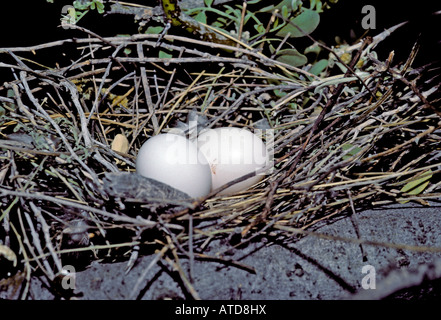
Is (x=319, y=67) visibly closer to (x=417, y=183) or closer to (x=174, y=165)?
(x=417, y=183)

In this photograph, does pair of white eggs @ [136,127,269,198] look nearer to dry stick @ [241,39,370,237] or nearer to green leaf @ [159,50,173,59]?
dry stick @ [241,39,370,237]

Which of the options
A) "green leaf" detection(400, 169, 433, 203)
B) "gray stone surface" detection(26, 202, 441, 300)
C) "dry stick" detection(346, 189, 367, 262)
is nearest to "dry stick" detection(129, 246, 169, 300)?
"gray stone surface" detection(26, 202, 441, 300)

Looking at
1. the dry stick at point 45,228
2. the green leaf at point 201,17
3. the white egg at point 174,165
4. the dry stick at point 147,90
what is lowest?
the dry stick at point 45,228

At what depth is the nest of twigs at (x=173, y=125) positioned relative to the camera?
1161 mm

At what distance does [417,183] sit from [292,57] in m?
0.75

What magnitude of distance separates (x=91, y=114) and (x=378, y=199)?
3.68ft

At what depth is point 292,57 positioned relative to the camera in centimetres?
168

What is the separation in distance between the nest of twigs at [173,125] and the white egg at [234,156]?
60 mm

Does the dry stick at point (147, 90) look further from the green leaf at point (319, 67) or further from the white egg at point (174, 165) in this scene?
the green leaf at point (319, 67)

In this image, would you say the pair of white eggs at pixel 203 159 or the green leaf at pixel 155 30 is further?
the green leaf at pixel 155 30

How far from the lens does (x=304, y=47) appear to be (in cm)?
180

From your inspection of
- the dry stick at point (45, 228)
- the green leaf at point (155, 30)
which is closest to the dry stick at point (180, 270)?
the dry stick at point (45, 228)
